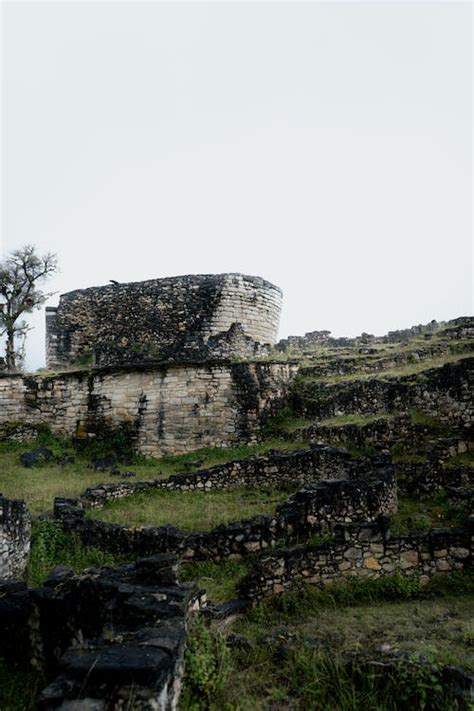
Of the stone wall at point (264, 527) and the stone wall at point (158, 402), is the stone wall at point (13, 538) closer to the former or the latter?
the stone wall at point (264, 527)

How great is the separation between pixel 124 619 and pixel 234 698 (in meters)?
1.17

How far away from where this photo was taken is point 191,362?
15.7m

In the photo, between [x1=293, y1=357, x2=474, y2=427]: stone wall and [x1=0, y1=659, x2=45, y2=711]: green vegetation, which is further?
[x1=293, y1=357, x2=474, y2=427]: stone wall

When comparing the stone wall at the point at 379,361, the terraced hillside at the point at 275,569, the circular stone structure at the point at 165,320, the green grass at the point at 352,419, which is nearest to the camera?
the terraced hillside at the point at 275,569

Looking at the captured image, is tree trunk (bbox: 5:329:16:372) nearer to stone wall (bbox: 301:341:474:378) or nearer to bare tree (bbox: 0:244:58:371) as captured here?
bare tree (bbox: 0:244:58:371)

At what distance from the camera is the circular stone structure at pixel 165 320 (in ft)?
60.6

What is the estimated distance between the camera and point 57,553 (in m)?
8.48

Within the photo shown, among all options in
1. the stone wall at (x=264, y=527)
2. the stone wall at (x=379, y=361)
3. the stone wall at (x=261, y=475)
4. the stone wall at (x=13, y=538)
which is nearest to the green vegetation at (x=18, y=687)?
the stone wall at (x=13, y=538)

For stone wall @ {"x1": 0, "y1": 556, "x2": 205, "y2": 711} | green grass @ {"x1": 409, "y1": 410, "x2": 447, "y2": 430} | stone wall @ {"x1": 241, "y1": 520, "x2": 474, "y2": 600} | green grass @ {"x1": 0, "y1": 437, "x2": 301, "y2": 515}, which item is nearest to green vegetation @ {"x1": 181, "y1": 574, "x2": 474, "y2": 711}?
stone wall @ {"x1": 241, "y1": 520, "x2": 474, "y2": 600}

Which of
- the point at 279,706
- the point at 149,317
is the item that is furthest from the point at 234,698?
the point at 149,317

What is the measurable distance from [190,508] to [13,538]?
3.61 m

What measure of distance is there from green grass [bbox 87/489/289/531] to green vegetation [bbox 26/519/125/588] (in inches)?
37.2

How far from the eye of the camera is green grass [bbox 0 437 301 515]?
1127 centimetres

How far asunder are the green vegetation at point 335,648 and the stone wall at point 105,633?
1.51ft
